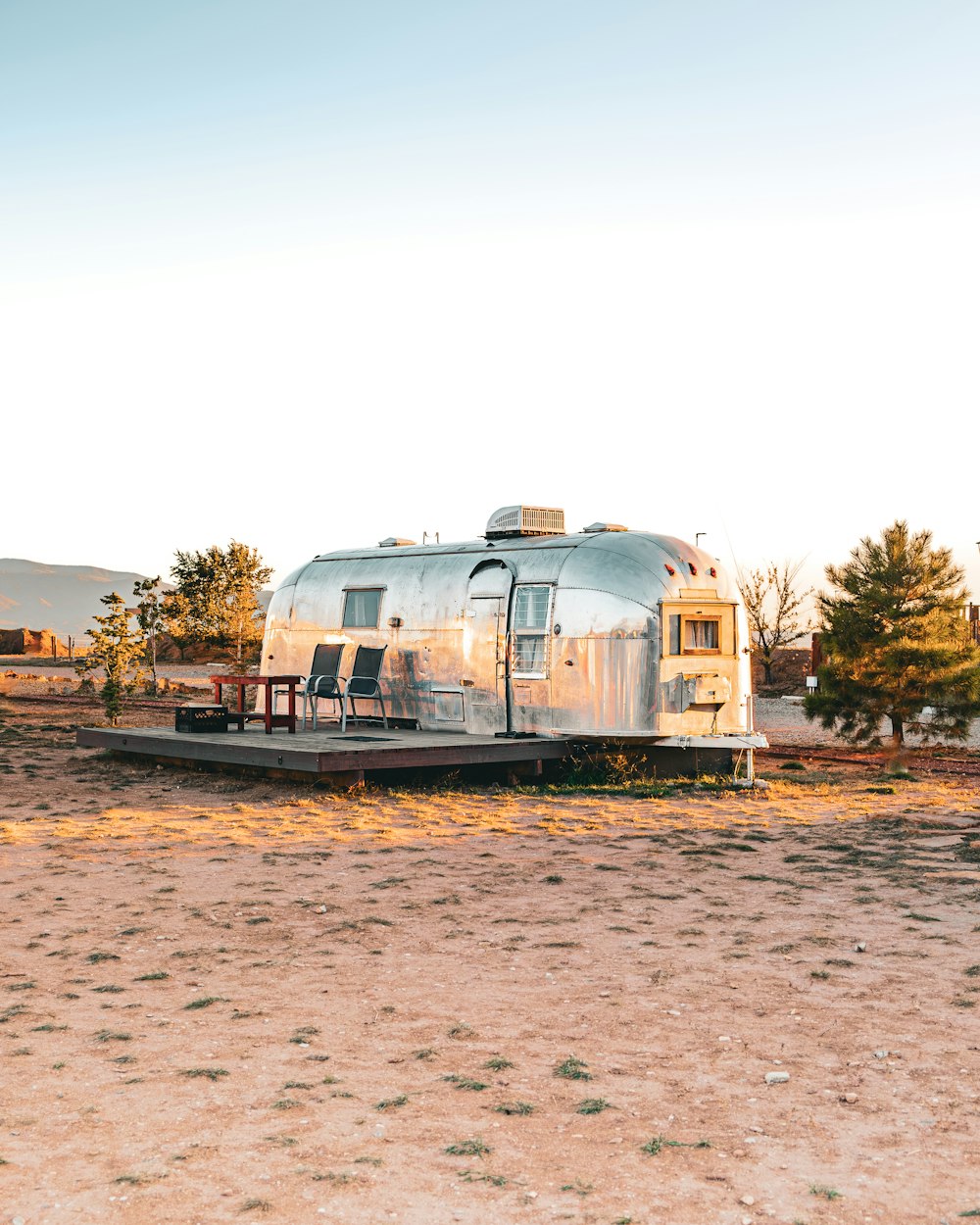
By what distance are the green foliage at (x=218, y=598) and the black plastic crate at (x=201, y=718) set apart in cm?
1720

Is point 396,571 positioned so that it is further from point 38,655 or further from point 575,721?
point 38,655

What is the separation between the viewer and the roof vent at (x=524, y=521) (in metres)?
16.1

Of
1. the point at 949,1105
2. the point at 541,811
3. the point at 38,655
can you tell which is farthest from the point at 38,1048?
the point at 38,655

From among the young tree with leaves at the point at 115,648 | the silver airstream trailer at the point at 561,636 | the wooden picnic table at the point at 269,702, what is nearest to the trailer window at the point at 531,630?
the silver airstream trailer at the point at 561,636

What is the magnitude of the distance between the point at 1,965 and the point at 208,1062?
6.79ft

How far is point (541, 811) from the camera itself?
12828mm

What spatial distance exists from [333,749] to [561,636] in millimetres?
3055

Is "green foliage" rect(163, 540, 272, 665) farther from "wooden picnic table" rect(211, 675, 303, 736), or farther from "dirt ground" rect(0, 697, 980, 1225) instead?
"dirt ground" rect(0, 697, 980, 1225)

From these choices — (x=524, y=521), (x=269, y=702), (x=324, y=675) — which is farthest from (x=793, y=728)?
(x=269, y=702)

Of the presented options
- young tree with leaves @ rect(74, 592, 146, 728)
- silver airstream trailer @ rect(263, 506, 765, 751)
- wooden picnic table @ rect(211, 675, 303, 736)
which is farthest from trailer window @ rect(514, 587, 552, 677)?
young tree with leaves @ rect(74, 592, 146, 728)

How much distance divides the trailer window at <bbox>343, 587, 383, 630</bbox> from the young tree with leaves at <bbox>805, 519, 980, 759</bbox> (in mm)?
6147

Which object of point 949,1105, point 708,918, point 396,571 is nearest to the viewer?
point 949,1105

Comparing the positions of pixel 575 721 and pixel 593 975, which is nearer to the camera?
pixel 593 975

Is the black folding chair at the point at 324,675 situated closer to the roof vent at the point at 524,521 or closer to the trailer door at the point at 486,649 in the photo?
the trailer door at the point at 486,649
